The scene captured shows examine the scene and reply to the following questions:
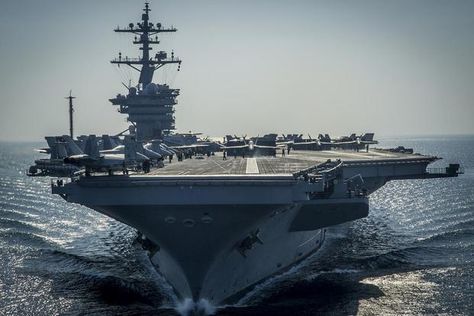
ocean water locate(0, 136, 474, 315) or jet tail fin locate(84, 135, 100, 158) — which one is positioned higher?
jet tail fin locate(84, 135, 100, 158)

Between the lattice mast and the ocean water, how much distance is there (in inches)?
561

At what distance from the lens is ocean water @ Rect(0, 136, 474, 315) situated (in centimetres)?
2506

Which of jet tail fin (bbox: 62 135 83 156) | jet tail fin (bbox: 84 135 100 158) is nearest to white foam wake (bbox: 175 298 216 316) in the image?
jet tail fin (bbox: 84 135 100 158)

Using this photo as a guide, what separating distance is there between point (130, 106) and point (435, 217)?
30.2 m

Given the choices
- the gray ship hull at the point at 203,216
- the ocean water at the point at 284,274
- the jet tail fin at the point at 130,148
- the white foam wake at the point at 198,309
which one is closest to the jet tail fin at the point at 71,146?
the ocean water at the point at 284,274

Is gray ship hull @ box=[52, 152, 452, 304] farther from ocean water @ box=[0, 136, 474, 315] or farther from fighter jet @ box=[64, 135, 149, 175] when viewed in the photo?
ocean water @ box=[0, 136, 474, 315]

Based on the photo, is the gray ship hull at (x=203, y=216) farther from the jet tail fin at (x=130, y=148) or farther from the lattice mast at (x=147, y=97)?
the lattice mast at (x=147, y=97)

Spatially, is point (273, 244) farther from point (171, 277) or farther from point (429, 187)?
point (429, 187)

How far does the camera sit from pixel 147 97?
58781 mm

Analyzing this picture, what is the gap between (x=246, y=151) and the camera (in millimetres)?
44688

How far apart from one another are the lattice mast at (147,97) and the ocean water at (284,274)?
14240 millimetres

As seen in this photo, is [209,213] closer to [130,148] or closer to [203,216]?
[203,216]

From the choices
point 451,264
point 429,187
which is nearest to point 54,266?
point 451,264

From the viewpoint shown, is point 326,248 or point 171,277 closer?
point 171,277
